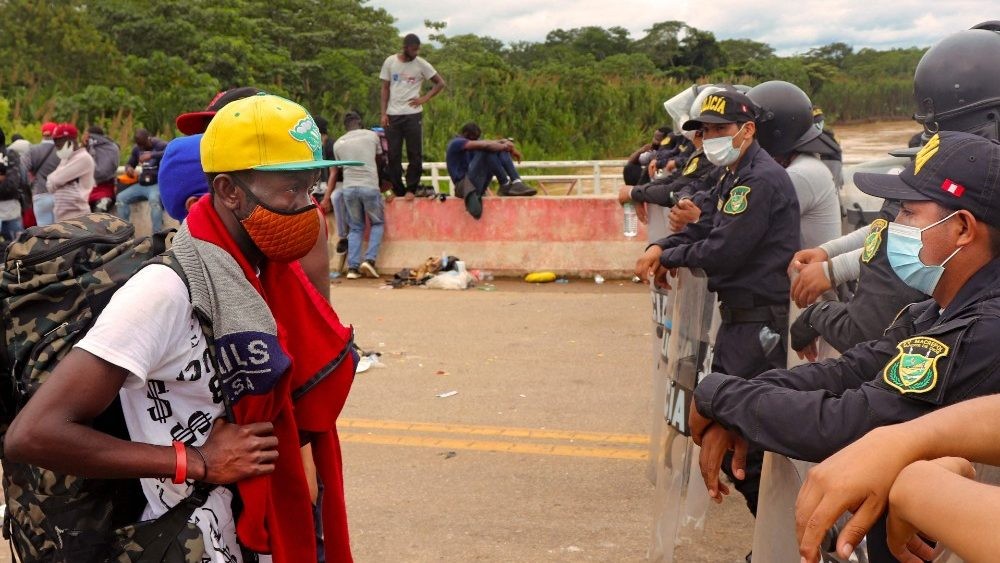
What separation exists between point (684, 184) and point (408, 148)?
6576 mm

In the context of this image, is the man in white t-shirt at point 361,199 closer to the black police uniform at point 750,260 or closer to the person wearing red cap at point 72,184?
the person wearing red cap at point 72,184

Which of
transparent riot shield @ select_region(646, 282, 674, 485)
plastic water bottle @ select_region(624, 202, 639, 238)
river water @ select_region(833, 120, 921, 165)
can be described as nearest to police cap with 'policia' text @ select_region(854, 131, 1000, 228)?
transparent riot shield @ select_region(646, 282, 674, 485)

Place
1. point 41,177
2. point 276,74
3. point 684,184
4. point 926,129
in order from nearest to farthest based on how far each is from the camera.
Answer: point 926,129 → point 684,184 → point 41,177 → point 276,74

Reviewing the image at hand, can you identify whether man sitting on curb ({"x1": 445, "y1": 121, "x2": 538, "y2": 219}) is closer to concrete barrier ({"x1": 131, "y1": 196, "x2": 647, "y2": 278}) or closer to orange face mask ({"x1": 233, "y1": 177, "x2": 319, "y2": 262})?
concrete barrier ({"x1": 131, "y1": 196, "x2": 647, "y2": 278})

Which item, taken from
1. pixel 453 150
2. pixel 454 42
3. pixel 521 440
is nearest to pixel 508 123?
pixel 454 42

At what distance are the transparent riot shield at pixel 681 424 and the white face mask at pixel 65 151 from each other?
403 inches

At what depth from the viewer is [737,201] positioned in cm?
459

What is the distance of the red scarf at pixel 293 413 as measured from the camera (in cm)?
242

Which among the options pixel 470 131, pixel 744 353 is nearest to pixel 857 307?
pixel 744 353

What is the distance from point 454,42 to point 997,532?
125ft

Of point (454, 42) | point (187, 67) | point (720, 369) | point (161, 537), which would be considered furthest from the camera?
point (454, 42)

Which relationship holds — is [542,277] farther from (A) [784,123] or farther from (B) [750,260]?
(B) [750,260]

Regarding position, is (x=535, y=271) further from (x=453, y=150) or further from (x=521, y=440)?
(x=521, y=440)

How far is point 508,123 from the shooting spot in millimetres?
27547
